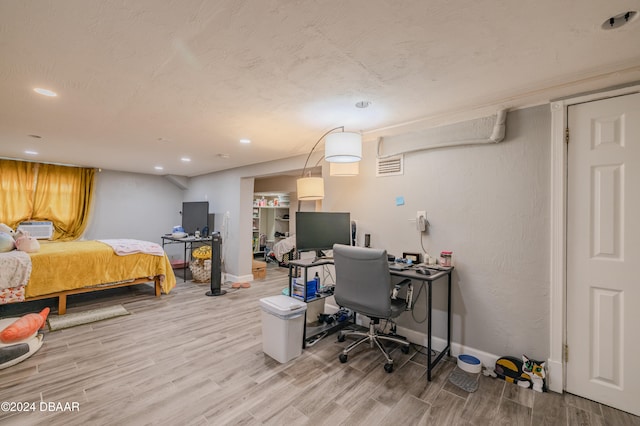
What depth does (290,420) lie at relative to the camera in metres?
1.73

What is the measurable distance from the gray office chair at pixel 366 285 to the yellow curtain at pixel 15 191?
596 centimetres

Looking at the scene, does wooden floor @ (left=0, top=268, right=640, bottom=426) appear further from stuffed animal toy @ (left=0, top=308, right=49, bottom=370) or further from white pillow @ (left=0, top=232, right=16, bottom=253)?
white pillow @ (left=0, top=232, right=16, bottom=253)

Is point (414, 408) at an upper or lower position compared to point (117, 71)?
lower

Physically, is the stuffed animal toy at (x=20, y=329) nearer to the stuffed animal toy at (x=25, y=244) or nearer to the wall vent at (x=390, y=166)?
the stuffed animal toy at (x=25, y=244)

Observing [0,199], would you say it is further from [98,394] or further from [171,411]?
[171,411]

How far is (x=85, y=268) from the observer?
367 centimetres

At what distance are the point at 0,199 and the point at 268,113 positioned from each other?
18.0ft

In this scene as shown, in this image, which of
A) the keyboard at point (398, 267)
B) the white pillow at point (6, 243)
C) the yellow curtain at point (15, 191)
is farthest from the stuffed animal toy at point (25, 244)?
the keyboard at point (398, 267)

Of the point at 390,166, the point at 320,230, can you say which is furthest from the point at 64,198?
the point at 390,166

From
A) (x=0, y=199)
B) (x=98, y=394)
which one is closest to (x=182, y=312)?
(x=98, y=394)

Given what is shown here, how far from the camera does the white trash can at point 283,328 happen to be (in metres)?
2.41

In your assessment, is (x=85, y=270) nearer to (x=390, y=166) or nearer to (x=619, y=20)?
(x=390, y=166)

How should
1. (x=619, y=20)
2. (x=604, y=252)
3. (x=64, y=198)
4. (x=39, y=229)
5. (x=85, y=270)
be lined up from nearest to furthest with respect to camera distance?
(x=619, y=20)
(x=604, y=252)
(x=85, y=270)
(x=39, y=229)
(x=64, y=198)

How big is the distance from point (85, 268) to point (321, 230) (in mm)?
3311
